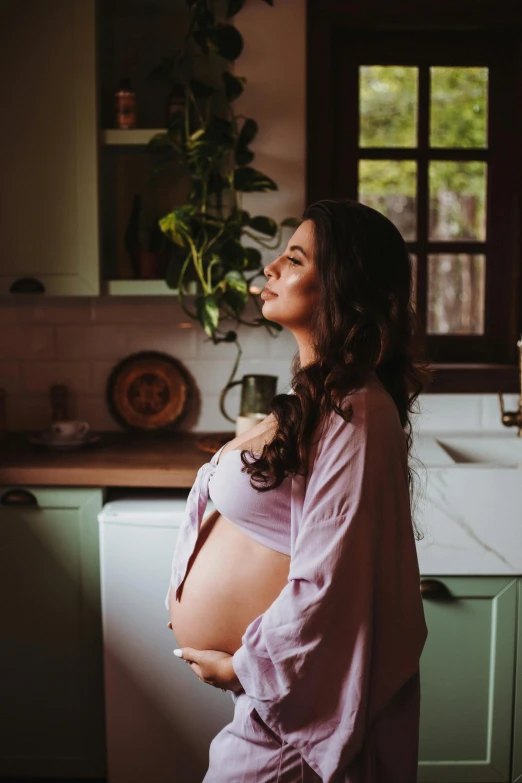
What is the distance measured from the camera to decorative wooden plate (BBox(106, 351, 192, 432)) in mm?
2869

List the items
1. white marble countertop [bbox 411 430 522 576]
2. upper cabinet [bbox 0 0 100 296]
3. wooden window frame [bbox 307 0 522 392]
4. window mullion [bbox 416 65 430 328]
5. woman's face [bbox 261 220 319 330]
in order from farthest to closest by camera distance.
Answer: window mullion [bbox 416 65 430 328]
wooden window frame [bbox 307 0 522 392]
upper cabinet [bbox 0 0 100 296]
white marble countertop [bbox 411 430 522 576]
woman's face [bbox 261 220 319 330]

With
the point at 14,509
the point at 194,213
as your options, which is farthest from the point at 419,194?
the point at 14,509

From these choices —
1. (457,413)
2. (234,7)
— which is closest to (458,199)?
(457,413)

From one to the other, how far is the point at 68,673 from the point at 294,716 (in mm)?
1395

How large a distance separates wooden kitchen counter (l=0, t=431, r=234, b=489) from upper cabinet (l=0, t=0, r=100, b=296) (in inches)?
20.0

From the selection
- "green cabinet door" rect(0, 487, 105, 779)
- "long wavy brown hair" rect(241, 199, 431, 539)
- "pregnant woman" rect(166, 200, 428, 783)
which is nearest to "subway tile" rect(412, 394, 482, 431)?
"green cabinet door" rect(0, 487, 105, 779)

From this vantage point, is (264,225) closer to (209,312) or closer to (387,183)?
(209,312)

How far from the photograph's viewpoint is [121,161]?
281 centimetres

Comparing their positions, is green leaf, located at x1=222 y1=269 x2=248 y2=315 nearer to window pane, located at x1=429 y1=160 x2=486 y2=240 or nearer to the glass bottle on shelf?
the glass bottle on shelf

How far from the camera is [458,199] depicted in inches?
114

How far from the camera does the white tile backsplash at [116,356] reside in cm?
285

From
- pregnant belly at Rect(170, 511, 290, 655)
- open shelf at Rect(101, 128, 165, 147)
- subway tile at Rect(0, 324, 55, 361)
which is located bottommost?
pregnant belly at Rect(170, 511, 290, 655)

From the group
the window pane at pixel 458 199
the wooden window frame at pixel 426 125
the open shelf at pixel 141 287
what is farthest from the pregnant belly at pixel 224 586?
the window pane at pixel 458 199

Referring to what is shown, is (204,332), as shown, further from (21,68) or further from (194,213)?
(21,68)
